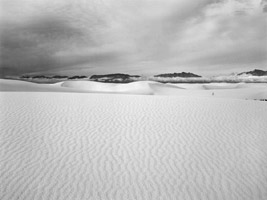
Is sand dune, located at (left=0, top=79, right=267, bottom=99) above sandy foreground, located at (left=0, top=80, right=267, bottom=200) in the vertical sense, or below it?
below

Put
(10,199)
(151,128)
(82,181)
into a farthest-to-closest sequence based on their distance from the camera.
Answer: (151,128) < (82,181) < (10,199)

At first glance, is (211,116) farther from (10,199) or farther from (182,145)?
(10,199)

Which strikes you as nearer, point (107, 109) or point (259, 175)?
point (259, 175)

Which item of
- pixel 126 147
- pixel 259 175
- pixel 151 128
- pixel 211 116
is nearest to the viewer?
pixel 259 175

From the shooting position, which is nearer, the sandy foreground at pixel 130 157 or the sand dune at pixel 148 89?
the sandy foreground at pixel 130 157

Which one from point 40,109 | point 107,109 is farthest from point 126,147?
point 40,109

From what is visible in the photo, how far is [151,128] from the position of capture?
9.52m

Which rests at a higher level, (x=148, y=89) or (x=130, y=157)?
(x=130, y=157)

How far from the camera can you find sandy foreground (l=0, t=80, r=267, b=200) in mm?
4984

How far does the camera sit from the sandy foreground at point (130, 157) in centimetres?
498

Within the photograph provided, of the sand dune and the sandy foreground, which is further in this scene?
the sand dune

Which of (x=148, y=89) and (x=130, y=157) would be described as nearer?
(x=130, y=157)

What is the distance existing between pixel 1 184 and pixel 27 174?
0.56m

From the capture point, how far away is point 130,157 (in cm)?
659
